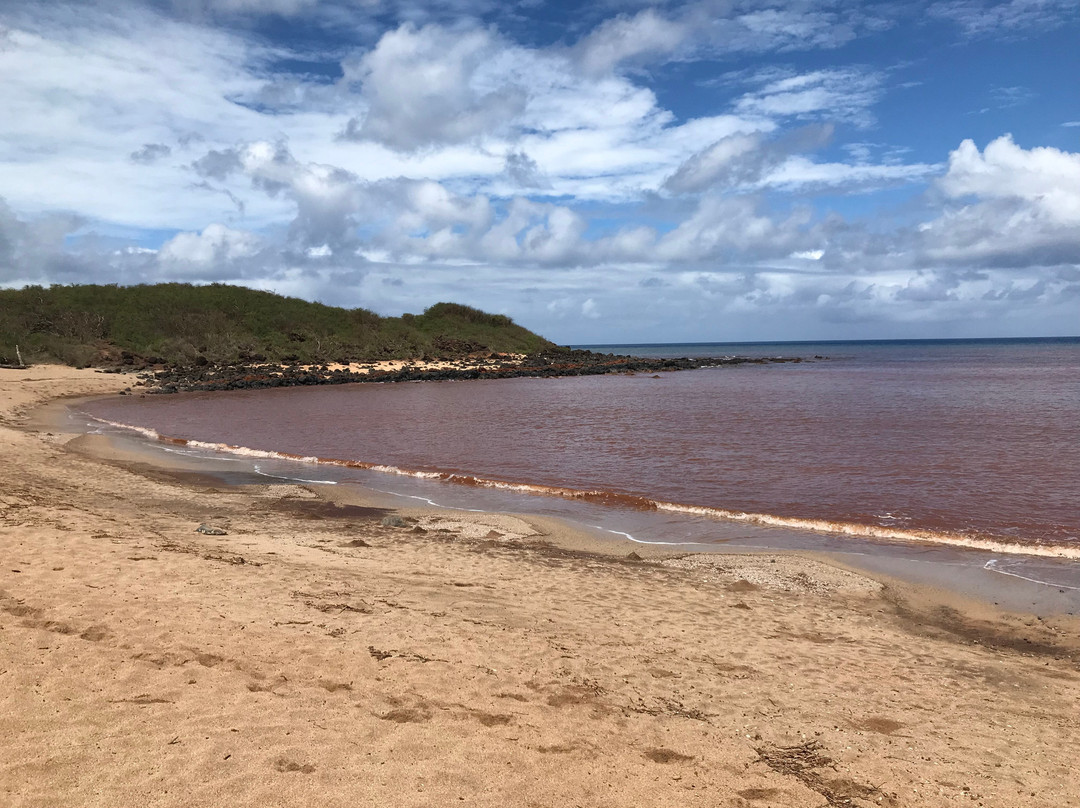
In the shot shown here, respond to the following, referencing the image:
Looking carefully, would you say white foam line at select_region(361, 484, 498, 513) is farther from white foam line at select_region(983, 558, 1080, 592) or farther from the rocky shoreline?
the rocky shoreline

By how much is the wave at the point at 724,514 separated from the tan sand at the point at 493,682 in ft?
9.83

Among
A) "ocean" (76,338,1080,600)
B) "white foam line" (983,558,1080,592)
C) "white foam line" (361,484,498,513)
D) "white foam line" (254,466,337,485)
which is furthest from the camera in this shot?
"white foam line" (254,466,337,485)

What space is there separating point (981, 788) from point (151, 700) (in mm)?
5969

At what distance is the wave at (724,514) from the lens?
11.5 metres

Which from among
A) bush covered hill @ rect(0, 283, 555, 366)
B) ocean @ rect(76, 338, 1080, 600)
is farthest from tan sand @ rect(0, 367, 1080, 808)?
bush covered hill @ rect(0, 283, 555, 366)

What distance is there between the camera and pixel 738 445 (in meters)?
22.8

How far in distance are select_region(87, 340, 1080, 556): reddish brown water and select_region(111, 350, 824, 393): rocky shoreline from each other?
5.39 metres

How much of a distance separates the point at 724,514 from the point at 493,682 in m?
9.06

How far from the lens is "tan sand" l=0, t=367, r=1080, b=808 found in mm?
4473

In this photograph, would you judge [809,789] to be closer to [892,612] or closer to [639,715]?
[639,715]

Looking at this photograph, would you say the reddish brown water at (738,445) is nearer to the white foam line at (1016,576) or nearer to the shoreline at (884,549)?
the shoreline at (884,549)

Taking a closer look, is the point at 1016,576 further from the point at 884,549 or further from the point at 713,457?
the point at 713,457

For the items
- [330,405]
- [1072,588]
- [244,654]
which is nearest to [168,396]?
[330,405]

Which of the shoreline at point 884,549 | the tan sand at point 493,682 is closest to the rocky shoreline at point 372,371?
the shoreline at point 884,549
